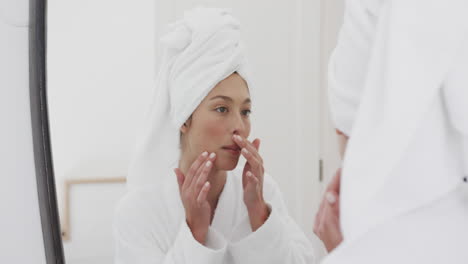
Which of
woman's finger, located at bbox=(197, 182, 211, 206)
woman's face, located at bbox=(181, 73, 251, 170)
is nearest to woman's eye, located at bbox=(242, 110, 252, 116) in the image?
woman's face, located at bbox=(181, 73, 251, 170)

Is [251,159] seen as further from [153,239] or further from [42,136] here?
[42,136]

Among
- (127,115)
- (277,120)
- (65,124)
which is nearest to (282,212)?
(277,120)

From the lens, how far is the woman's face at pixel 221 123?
0.58 metres

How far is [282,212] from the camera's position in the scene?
0.61 m

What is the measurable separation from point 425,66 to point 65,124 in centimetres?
58

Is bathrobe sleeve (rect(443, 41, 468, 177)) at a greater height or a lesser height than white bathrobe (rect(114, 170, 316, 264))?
greater

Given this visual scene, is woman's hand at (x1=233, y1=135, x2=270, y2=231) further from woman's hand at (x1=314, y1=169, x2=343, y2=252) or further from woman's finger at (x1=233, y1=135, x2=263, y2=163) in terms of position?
woman's hand at (x1=314, y1=169, x2=343, y2=252)

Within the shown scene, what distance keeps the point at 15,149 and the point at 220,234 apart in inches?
17.5

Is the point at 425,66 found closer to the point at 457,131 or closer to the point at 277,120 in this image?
the point at 457,131

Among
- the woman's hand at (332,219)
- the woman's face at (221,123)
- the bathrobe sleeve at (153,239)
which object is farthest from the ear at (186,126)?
the woman's hand at (332,219)

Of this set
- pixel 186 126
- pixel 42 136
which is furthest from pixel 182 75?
pixel 42 136

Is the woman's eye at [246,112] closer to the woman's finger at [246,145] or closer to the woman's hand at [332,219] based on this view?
the woman's finger at [246,145]

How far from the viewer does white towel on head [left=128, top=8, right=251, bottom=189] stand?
1.89ft

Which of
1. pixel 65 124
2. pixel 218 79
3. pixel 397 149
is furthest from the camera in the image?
pixel 65 124
